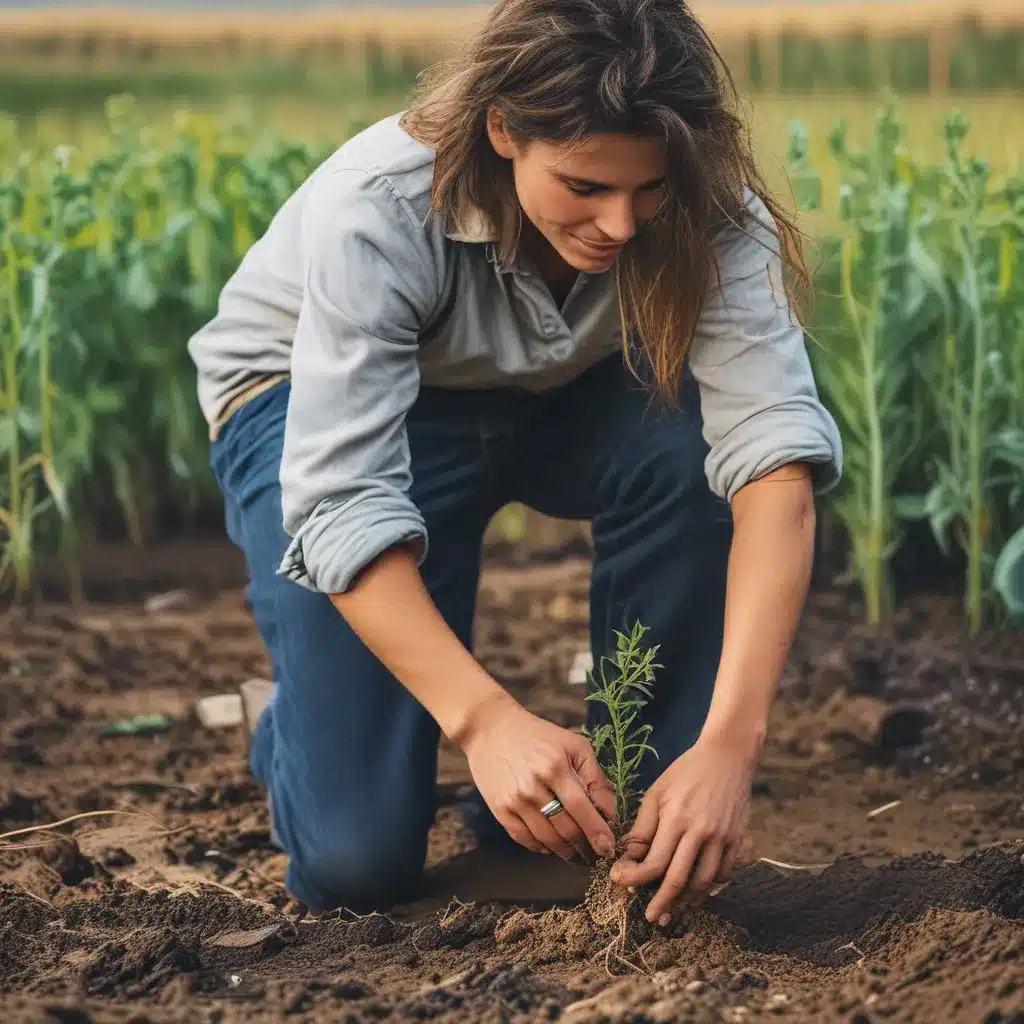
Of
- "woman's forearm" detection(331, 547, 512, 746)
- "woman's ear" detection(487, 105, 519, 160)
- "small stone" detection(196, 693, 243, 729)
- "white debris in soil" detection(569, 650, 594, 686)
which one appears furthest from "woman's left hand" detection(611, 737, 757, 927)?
"small stone" detection(196, 693, 243, 729)

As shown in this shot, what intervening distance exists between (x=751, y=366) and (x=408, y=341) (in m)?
0.44

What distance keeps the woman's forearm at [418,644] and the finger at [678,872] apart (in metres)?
0.26

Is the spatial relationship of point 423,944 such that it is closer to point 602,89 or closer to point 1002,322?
point 602,89

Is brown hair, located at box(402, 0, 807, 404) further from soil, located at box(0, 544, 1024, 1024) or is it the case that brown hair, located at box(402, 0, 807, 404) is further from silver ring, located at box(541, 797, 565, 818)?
soil, located at box(0, 544, 1024, 1024)

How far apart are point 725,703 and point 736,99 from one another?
2.38 ft

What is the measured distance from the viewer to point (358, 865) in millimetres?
2305

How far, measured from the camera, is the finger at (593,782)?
1.87 m

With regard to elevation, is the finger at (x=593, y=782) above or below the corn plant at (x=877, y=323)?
below

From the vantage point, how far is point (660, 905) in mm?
1871

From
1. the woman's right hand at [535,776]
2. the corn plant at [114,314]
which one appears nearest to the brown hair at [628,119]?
the woman's right hand at [535,776]

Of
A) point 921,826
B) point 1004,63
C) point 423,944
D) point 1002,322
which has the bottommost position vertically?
point 921,826

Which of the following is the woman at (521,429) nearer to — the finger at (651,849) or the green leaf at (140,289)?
the finger at (651,849)

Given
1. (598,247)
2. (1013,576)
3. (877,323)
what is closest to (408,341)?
(598,247)

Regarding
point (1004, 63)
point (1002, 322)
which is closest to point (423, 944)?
point (1002, 322)
